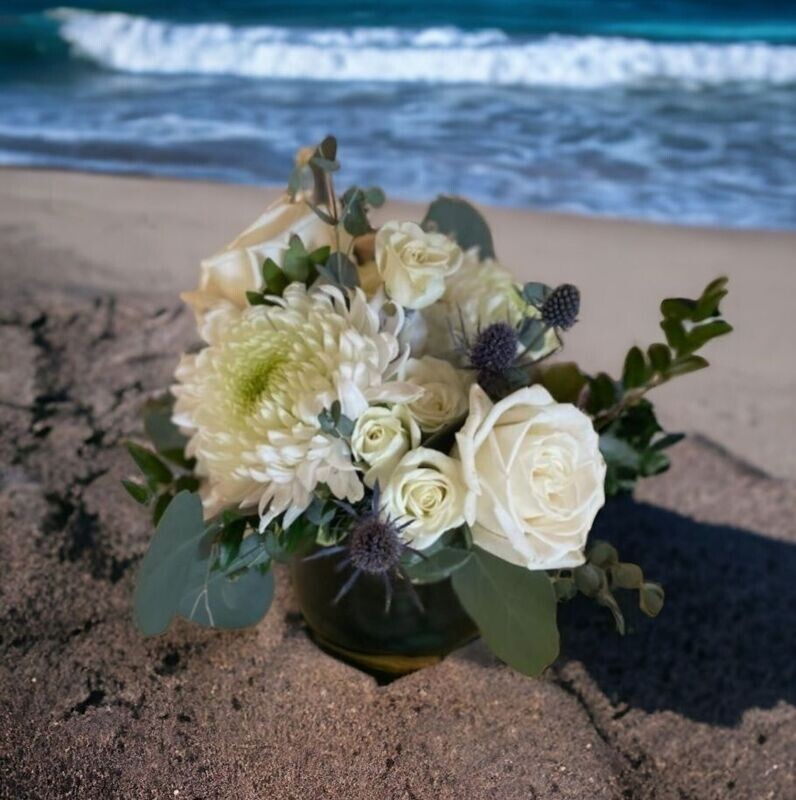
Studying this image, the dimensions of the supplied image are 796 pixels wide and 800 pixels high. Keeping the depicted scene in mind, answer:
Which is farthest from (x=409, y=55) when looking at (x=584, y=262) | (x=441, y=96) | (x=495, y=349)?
(x=495, y=349)

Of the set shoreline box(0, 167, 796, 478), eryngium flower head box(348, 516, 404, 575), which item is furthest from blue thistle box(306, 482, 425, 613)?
shoreline box(0, 167, 796, 478)

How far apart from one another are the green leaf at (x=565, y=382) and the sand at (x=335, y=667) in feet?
0.75

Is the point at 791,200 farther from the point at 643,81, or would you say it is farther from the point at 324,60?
the point at 324,60

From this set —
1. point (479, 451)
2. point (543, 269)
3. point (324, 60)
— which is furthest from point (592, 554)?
point (324, 60)

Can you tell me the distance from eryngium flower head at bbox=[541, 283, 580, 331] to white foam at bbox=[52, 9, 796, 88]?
1108 mm

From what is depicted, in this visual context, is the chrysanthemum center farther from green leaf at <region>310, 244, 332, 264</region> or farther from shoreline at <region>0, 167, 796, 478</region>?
shoreline at <region>0, 167, 796, 478</region>

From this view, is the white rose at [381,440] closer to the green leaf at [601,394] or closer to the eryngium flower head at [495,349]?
the eryngium flower head at [495,349]

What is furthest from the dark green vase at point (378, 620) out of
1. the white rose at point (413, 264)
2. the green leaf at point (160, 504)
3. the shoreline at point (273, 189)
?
the shoreline at point (273, 189)

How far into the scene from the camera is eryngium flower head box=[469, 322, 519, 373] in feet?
1.91

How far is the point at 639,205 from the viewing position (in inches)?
64.9

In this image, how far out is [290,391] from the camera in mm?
547

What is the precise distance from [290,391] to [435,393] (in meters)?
0.09

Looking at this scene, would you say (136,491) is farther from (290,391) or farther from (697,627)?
(697,627)

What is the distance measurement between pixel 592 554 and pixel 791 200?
3.74ft
